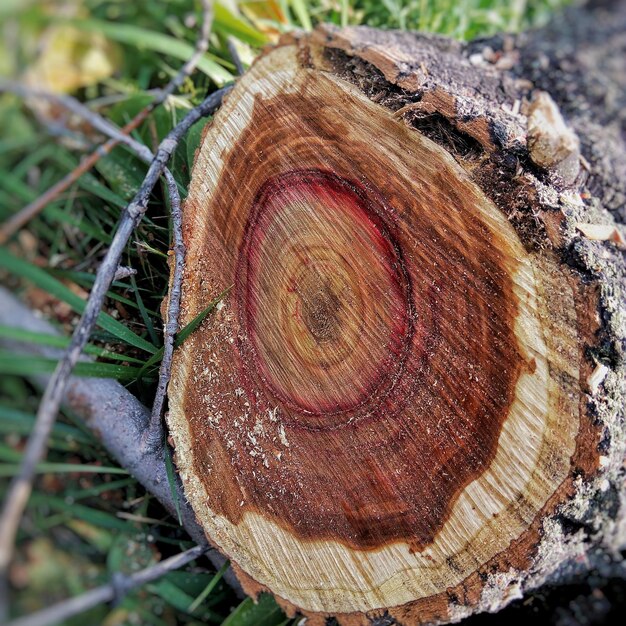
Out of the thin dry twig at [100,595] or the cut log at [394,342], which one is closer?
the thin dry twig at [100,595]

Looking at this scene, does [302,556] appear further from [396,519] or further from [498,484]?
[498,484]

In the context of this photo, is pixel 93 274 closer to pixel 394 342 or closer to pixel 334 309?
pixel 334 309

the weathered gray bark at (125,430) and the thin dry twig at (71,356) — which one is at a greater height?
the thin dry twig at (71,356)

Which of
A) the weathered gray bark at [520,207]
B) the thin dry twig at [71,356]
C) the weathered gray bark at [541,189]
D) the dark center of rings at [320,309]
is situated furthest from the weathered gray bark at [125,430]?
the weathered gray bark at [541,189]

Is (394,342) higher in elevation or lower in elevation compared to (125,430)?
higher

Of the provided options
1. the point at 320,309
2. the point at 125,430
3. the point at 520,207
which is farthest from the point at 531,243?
the point at 125,430

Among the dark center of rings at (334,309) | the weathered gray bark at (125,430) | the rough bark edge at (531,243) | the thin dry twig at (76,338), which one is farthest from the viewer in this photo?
the weathered gray bark at (125,430)

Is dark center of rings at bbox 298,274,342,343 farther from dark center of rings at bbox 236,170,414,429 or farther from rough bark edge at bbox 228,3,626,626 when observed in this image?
rough bark edge at bbox 228,3,626,626

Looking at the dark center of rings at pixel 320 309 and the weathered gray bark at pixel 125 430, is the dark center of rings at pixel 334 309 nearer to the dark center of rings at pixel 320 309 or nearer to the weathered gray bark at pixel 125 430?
the dark center of rings at pixel 320 309
